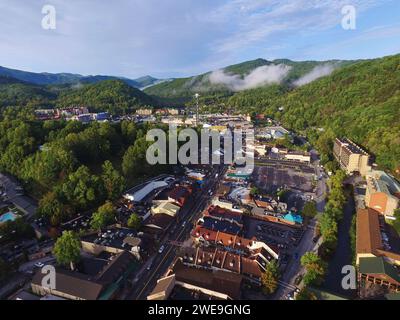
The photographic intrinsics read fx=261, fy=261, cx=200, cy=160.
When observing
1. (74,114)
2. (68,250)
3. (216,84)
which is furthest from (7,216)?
(216,84)

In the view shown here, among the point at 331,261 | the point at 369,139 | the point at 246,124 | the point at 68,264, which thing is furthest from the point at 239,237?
the point at 246,124

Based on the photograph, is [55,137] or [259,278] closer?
[259,278]

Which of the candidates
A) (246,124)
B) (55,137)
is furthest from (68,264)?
(246,124)

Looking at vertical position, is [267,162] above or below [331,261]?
above

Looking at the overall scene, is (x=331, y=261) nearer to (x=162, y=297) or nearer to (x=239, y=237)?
(x=239, y=237)

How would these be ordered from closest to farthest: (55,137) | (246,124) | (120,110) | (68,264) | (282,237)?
1. (68,264)
2. (282,237)
3. (55,137)
4. (246,124)
5. (120,110)

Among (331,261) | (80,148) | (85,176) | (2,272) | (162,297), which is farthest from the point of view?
(80,148)

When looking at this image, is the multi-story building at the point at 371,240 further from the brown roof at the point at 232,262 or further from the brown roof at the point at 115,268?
the brown roof at the point at 115,268

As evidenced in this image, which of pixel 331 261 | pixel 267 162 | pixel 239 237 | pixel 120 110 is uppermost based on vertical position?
pixel 120 110
